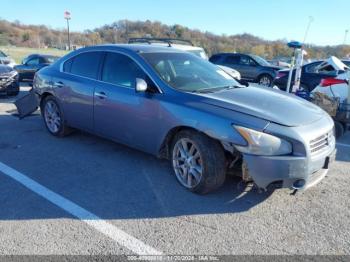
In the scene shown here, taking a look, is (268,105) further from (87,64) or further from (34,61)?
(34,61)

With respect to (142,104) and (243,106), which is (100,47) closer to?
(142,104)

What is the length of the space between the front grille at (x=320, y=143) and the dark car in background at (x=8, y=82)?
9.14 metres

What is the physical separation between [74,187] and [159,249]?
1626 millimetres

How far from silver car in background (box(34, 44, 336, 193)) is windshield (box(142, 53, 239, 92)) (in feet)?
0.05

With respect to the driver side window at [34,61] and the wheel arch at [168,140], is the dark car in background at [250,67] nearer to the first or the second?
the driver side window at [34,61]

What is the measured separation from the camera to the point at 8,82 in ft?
33.2

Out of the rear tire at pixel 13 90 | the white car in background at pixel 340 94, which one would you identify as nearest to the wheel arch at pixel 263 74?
the white car in background at pixel 340 94

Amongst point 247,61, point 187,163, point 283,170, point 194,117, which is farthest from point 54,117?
point 247,61

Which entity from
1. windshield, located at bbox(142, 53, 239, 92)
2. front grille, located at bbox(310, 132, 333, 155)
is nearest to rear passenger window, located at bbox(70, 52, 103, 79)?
windshield, located at bbox(142, 53, 239, 92)

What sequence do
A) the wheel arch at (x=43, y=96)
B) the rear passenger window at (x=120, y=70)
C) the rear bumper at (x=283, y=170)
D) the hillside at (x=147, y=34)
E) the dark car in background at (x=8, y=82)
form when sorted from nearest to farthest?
the rear bumper at (x=283, y=170) → the rear passenger window at (x=120, y=70) → the wheel arch at (x=43, y=96) → the dark car in background at (x=8, y=82) → the hillside at (x=147, y=34)

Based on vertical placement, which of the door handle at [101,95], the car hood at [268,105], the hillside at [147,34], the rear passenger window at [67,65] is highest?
the hillside at [147,34]

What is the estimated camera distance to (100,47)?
5379mm

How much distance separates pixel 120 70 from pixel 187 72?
0.95 m

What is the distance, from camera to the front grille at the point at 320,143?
3.52m
